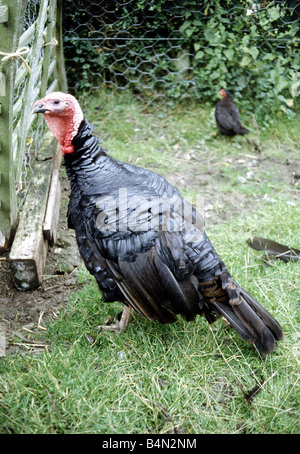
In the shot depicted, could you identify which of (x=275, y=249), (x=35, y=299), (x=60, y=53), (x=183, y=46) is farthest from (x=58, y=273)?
(x=183, y=46)

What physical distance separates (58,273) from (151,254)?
117cm

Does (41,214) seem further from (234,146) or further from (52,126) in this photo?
(234,146)

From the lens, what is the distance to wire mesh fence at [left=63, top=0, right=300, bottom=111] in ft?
16.1

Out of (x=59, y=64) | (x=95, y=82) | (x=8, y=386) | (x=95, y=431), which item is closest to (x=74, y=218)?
(x=8, y=386)

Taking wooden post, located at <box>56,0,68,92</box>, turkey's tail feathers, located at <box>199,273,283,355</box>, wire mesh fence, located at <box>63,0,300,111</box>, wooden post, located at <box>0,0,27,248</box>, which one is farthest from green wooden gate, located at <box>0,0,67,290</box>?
wire mesh fence, located at <box>63,0,300,111</box>

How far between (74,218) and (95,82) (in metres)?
3.45

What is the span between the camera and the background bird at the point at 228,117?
4703 millimetres

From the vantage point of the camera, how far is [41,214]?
2.98m

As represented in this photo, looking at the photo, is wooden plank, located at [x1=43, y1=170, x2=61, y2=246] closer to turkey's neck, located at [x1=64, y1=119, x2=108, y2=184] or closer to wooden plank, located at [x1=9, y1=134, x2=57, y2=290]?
wooden plank, located at [x1=9, y1=134, x2=57, y2=290]

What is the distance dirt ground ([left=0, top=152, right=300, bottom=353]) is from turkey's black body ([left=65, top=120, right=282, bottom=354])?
0.63 m

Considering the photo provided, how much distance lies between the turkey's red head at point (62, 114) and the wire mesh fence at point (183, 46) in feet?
9.59

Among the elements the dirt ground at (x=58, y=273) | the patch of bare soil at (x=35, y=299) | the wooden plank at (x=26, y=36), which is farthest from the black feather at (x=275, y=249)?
the wooden plank at (x=26, y=36)

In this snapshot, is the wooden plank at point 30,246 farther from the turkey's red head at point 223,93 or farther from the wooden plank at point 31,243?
the turkey's red head at point 223,93

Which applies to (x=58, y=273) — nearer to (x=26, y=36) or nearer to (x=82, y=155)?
(x=82, y=155)
